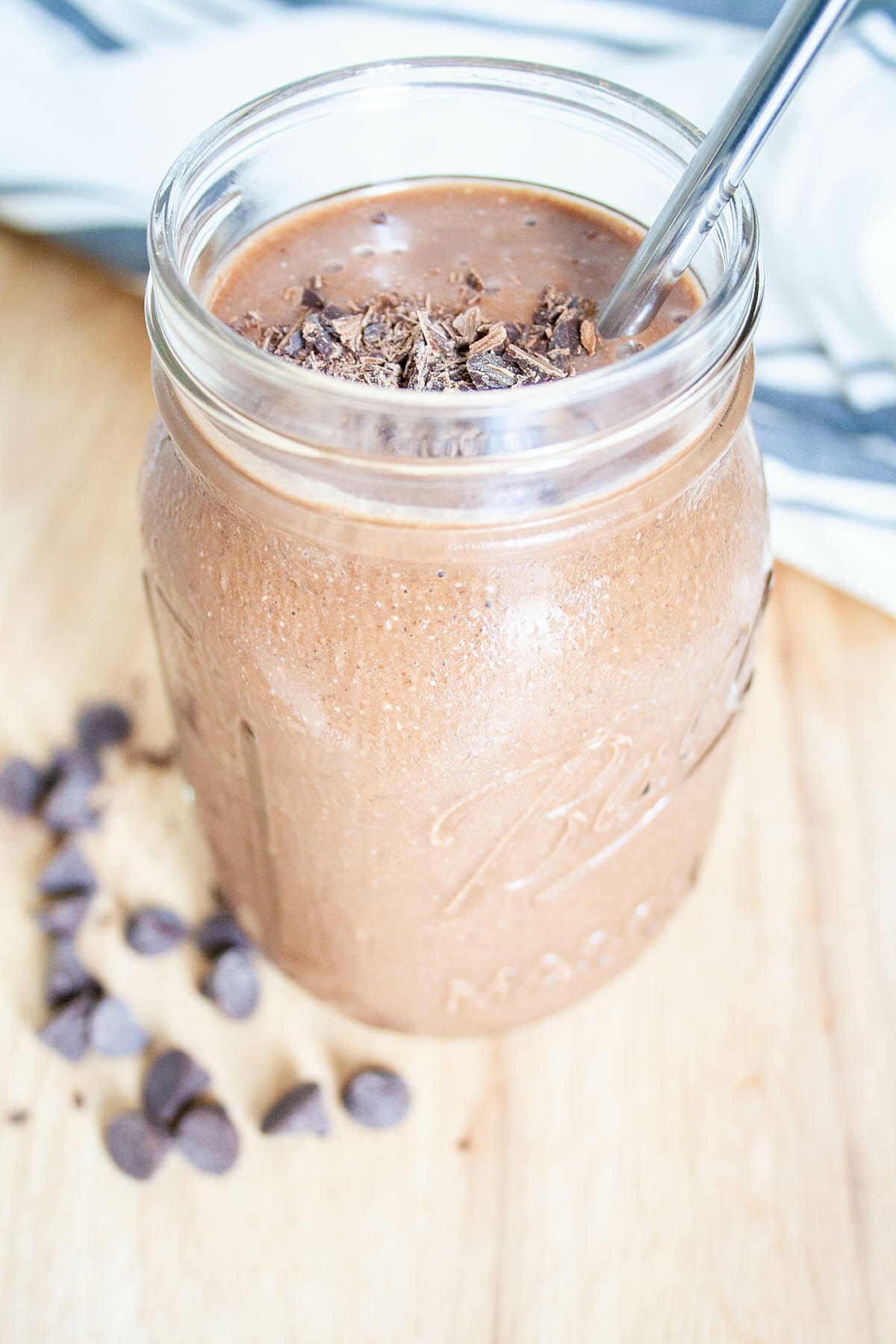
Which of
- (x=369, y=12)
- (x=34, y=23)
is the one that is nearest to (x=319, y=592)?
(x=369, y=12)

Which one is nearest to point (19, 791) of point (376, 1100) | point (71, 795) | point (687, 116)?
point (71, 795)

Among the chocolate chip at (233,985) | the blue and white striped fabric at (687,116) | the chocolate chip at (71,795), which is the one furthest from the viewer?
the blue and white striped fabric at (687,116)

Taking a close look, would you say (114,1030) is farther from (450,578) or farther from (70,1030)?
(450,578)

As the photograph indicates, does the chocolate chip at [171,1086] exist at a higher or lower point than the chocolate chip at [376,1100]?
lower

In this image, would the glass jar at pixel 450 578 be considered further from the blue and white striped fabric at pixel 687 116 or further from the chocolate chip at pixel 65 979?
the blue and white striped fabric at pixel 687 116

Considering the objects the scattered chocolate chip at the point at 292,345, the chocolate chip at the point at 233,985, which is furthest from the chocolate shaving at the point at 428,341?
the chocolate chip at the point at 233,985

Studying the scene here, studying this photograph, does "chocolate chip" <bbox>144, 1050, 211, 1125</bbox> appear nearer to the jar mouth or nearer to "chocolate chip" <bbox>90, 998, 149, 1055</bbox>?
"chocolate chip" <bbox>90, 998, 149, 1055</bbox>
